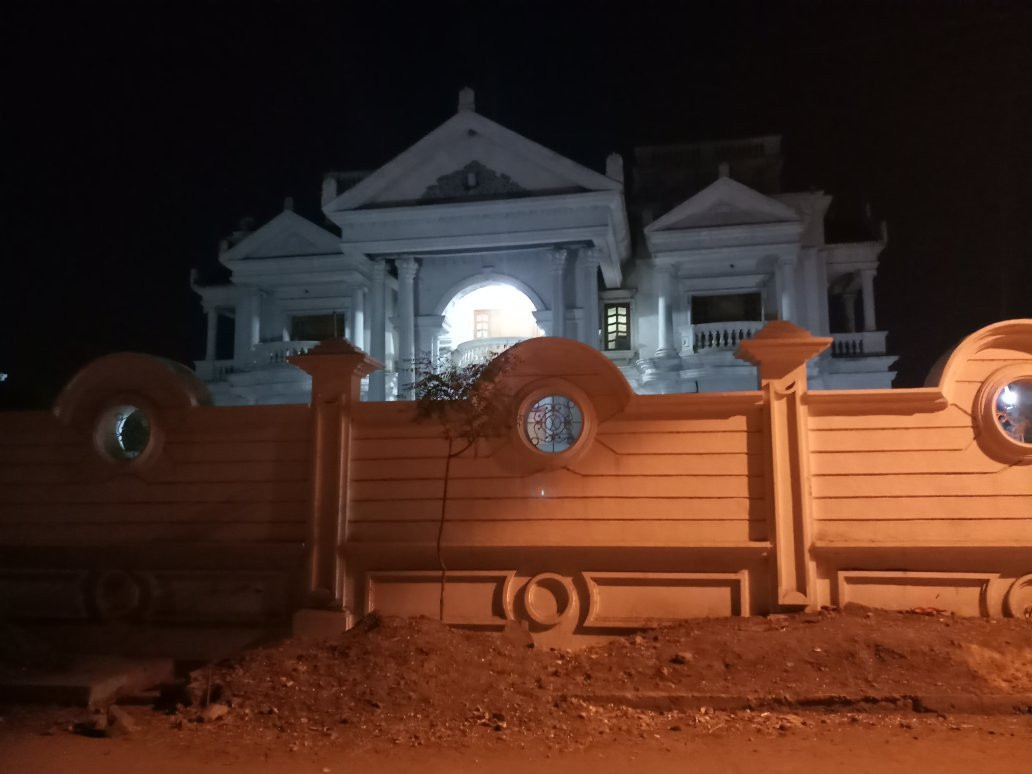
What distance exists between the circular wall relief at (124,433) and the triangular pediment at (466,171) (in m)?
8.64

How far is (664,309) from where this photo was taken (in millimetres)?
16938

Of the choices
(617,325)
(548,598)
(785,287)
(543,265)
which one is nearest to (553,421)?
(548,598)

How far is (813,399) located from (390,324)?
11.5 m

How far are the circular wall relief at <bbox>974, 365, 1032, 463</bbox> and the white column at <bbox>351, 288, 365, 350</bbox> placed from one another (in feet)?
42.5

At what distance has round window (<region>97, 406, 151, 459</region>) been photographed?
320 inches

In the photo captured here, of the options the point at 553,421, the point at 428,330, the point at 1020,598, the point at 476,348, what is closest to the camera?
the point at 1020,598

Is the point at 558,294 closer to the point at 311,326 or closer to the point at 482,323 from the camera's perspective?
the point at 482,323

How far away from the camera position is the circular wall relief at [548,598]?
7.21m

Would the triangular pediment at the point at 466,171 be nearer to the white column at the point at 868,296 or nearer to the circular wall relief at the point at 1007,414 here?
the white column at the point at 868,296

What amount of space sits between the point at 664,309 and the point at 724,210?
2.31 m

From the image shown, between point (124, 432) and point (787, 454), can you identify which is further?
point (124, 432)

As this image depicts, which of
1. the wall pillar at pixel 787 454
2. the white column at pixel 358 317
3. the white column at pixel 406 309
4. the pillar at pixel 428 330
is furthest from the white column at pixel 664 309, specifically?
the wall pillar at pixel 787 454

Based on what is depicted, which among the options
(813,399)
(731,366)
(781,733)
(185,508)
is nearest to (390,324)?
(731,366)

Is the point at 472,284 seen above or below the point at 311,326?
above
